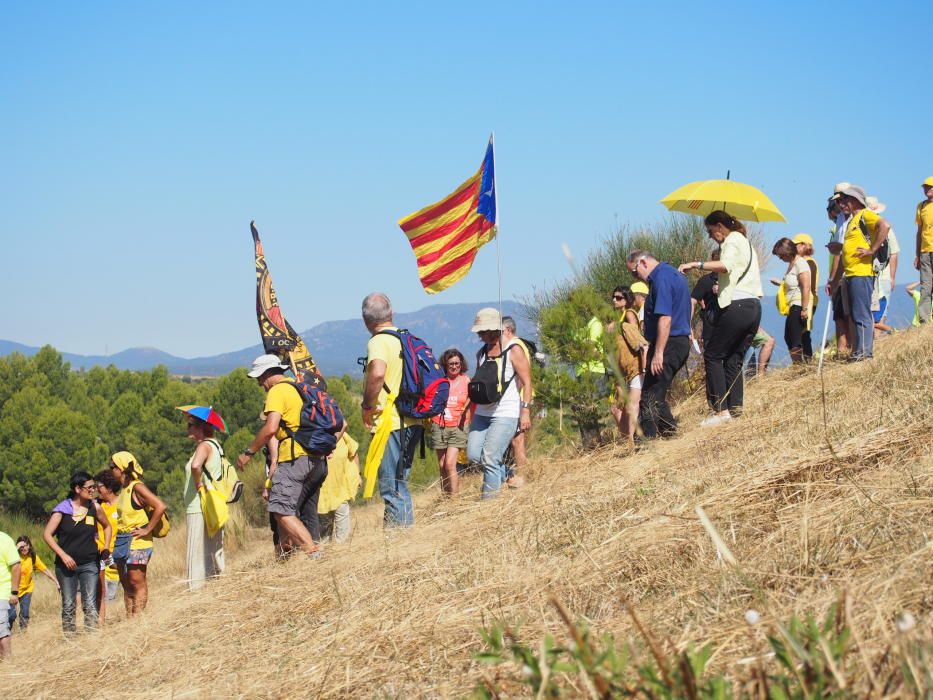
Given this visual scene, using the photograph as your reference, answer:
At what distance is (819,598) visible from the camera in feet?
10.3

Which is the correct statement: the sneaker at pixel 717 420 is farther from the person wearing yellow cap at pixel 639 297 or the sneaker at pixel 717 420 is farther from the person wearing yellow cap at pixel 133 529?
the person wearing yellow cap at pixel 133 529

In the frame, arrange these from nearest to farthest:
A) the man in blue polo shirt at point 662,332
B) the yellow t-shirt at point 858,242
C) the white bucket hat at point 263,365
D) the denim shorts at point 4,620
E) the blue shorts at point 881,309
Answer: the white bucket hat at point 263,365, the man in blue polo shirt at point 662,332, the denim shorts at point 4,620, the yellow t-shirt at point 858,242, the blue shorts at point 881,309

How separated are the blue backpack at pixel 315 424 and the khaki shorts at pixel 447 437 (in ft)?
5.34

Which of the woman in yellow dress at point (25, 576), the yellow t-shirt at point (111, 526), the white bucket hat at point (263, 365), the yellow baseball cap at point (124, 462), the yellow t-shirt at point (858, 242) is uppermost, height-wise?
the yellow t-shirt at point (858, 242)

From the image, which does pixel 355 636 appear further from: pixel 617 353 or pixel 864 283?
pixel 864 283

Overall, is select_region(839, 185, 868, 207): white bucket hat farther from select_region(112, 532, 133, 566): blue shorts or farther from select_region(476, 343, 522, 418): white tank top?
select_region(112, 532, 133, 566): blue shorts

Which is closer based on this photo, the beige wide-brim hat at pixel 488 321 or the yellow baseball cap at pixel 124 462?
the beige wide-brim hat at pixel 488 321

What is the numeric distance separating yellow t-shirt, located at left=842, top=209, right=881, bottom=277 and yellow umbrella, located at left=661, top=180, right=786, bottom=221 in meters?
0.59

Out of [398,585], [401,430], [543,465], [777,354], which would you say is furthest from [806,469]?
[777,354]

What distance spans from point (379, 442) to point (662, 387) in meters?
2.25

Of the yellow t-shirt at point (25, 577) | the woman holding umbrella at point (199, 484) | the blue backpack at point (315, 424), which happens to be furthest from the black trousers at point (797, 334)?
the yellow t-shirt at point (25, 577)

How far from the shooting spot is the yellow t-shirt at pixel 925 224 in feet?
32.8

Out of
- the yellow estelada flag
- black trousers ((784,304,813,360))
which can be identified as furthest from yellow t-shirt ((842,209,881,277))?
the yellow estelada flag

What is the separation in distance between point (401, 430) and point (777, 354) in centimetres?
520
